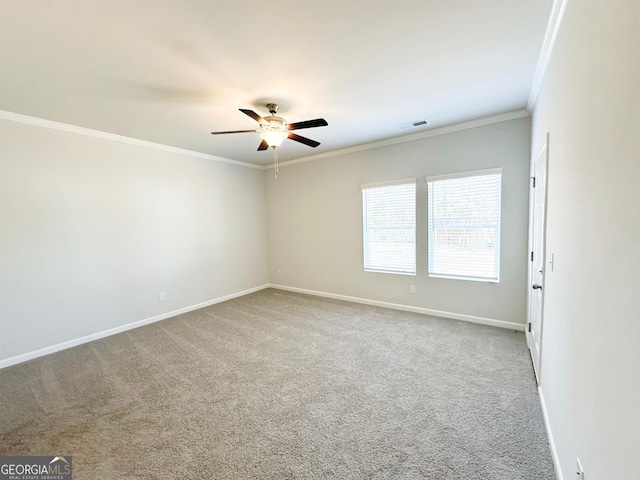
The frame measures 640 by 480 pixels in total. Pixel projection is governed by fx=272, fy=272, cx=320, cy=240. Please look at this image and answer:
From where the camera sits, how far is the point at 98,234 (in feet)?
12.4

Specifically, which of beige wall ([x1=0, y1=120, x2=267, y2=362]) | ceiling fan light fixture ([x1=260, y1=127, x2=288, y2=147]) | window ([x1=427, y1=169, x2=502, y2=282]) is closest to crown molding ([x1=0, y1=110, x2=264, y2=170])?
beige wall ([x1=0, y1=120, x2=267, y2=362])

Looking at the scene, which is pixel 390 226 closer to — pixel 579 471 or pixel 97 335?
pixel 579 471

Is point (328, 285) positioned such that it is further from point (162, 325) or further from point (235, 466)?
point (235, 466)

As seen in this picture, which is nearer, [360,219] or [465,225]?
[465,225]

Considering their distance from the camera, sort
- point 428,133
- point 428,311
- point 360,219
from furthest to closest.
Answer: point 360,219
point 428,311
point 428,133

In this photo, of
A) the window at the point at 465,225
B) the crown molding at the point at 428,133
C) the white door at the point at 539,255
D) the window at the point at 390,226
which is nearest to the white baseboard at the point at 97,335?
the window at the point at 390,226

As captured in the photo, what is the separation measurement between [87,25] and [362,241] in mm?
4104

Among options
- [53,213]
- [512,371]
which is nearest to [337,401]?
[512,371]

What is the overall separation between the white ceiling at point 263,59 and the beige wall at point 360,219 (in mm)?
580

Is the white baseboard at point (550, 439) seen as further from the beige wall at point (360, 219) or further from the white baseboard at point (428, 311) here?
the beige wall at point (360, 219)

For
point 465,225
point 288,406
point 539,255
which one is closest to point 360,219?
point 465,225

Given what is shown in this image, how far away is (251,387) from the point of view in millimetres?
Result: 2578

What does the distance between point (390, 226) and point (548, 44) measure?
2857mm

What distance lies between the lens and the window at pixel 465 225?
3.65 metres
